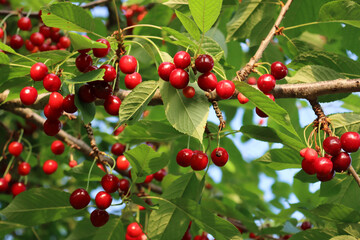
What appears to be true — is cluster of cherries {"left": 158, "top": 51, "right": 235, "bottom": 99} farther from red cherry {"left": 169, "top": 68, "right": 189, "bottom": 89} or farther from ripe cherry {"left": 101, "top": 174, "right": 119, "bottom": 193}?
ripe cherry {"left": 101, "top": 174, "right": 119, "bottom": 193}

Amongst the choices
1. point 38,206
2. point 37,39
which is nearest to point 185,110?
point 38,206

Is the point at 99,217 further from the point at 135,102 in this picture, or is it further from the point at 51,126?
the point at 135,102

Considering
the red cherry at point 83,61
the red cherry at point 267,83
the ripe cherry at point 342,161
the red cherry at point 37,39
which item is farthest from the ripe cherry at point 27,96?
the red cherry at point 37,39

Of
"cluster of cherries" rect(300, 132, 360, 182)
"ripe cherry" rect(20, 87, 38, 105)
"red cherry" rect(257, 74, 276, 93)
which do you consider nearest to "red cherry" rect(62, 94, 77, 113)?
"ripe cherry" rect(20, 87, 38, 105)

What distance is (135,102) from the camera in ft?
5.21

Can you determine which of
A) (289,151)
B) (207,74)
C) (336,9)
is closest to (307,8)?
(336,9)

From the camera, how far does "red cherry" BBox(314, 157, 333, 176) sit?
1607 mm

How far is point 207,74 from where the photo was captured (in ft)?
5.18

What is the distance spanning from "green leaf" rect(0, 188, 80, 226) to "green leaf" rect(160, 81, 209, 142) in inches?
36.1

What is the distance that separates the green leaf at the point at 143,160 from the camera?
1.98 meters

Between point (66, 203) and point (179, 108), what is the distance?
0.98 meters

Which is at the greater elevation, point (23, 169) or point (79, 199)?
point (79, 199)

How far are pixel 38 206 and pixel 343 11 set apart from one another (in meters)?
1.89

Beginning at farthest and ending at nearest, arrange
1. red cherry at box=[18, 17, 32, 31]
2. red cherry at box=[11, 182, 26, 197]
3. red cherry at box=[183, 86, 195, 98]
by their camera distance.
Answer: red cherry at box=[18, 17, 32, 31] < red cherry at box=[11, 182, 26, 197] < red cherry at box=[183, 86, 195, 98]
